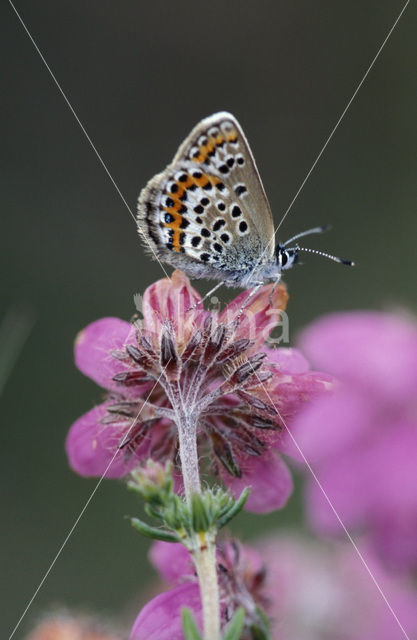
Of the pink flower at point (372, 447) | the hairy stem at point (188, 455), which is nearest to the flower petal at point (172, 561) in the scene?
the hairy stem at point (188, 455)

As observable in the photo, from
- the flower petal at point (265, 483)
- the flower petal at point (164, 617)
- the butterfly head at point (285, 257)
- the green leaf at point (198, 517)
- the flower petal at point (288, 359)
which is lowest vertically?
the flower petal at point (164, 617)

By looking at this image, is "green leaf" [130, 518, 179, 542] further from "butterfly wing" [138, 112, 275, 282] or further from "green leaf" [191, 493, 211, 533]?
"butterfly wing" [138, 112, 275, 282]

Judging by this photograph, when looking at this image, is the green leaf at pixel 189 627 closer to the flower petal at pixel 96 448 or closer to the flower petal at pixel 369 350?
the flower petal at pixel 369 350

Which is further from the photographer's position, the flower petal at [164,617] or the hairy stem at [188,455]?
the flower petal at [164,617]

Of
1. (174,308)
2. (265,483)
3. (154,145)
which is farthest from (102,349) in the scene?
(154,145)

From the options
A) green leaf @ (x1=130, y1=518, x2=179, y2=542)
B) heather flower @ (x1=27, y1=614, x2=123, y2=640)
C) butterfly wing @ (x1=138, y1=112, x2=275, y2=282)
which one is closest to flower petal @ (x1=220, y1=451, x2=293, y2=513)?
heather flower @ (x1=27, y1=614, x2=123, y2=640)

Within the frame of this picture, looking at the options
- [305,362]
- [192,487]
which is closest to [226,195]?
[305,362]

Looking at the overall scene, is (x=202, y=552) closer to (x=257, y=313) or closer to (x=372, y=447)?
(x=372, y=447)
